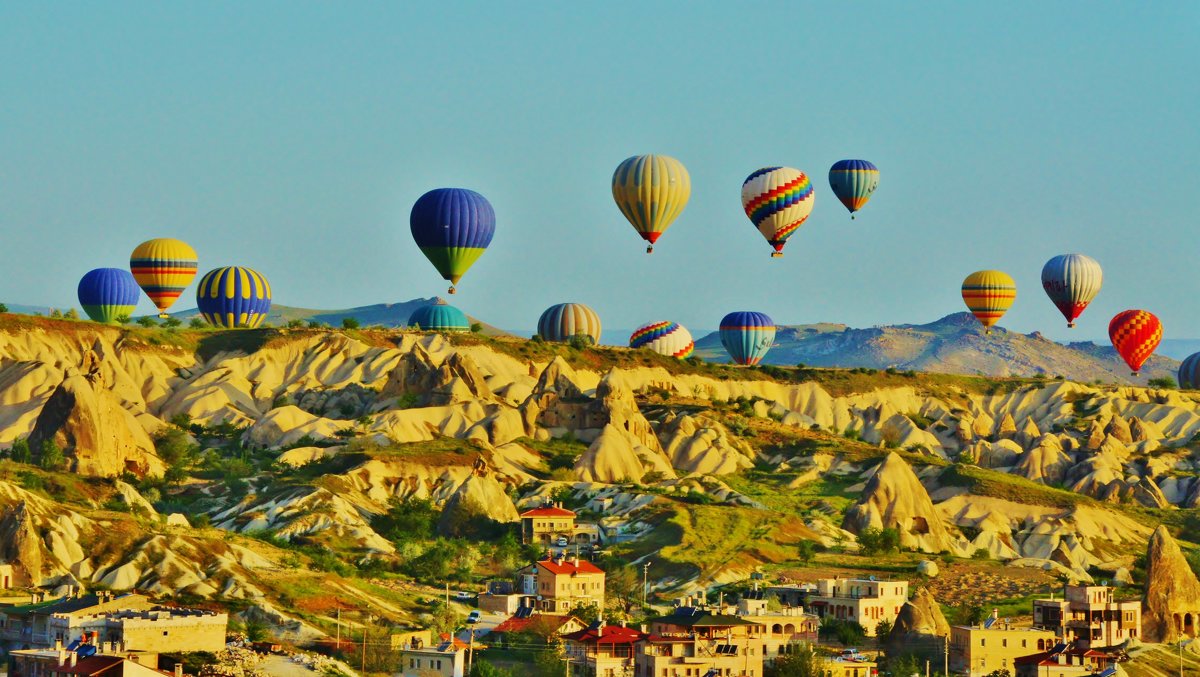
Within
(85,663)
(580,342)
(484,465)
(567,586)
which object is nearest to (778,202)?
(580,342)

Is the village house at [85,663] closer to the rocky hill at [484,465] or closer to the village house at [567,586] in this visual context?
the rocky hill at [484,465]

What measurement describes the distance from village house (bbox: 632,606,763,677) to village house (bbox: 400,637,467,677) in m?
6.34

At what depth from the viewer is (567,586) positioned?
359 feet

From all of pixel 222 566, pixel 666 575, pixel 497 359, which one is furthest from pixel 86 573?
pixel 497 359

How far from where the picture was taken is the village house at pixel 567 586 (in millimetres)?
107938

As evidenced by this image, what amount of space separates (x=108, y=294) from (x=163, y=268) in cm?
1035

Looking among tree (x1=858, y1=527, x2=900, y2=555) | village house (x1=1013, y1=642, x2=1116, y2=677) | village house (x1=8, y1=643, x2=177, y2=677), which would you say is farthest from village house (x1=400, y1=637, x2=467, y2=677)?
tree (x1=858, y1=527, x2=900, y2=555)

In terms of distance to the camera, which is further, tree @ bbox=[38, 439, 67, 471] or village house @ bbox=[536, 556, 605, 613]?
tree @ bbox=[38, 439, 67, 471]

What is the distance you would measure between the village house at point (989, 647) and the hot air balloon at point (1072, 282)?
305ft

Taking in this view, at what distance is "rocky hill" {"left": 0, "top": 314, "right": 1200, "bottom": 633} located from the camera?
114 meters

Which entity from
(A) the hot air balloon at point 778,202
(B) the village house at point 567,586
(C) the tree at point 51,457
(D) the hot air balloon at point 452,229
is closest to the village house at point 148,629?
(B) the village house at point 567,586

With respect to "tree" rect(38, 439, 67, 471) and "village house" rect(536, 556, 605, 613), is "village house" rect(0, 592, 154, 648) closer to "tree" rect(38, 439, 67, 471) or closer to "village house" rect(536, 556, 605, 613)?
"village house" rect(536, 556, 605, 613)

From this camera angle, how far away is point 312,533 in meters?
123

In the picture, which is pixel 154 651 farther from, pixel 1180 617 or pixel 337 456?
pixel 337 456
